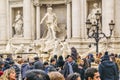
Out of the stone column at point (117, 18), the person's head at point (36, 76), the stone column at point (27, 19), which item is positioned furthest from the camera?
the stone column at point (27, 19)

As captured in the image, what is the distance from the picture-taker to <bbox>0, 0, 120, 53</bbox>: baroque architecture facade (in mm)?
27891

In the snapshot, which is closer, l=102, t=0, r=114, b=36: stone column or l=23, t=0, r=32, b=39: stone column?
l=102, t=0, r=114, b=36: stone column

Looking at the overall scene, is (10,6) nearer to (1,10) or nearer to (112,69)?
(1,10)

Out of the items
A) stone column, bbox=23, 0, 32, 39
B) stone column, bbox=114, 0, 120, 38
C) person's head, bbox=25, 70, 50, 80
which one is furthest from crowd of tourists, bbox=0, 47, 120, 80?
stone column, bbox=23, 0, 32, 39

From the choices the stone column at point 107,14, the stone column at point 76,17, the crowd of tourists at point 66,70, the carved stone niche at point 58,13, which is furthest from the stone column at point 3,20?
the crowd of tourists at point 66,70

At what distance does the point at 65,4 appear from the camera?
31281mm

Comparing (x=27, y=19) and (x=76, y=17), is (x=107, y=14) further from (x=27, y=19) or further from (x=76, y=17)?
(x=27, y=19)

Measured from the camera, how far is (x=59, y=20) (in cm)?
3256

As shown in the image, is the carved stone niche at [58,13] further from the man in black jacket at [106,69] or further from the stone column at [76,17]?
the man in black jacket at [106,69]

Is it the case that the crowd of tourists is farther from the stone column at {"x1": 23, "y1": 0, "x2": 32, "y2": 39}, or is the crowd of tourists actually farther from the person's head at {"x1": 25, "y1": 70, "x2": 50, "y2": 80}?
the stone column at {"x1": 23, "y1": 0, "x2": 32, "y2": 39}

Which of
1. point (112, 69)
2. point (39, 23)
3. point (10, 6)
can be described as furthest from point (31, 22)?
point (112, 69)

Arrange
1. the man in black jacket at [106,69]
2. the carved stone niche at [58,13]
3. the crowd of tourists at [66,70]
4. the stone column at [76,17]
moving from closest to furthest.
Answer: the crowd of tourists at [66,70] → the man in black jacket at [106,69] → the stone column at [76,17] → the carved stone niche at [58,13]

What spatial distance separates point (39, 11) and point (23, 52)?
4253mm

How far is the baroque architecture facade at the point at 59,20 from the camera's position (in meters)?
27.9
